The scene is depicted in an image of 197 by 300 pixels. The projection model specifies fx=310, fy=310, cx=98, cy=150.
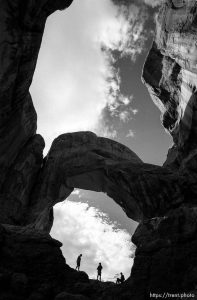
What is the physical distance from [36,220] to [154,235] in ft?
69.3

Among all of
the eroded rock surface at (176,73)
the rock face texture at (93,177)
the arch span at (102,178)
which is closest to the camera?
the rock face texture at (93,177)

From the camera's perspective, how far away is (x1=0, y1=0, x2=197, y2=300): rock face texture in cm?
2281

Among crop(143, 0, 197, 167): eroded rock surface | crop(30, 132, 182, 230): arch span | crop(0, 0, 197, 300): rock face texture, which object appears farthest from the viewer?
crop(143, 0, 197, 167): eroded rock surface

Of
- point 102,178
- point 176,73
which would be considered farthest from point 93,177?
point 176,73

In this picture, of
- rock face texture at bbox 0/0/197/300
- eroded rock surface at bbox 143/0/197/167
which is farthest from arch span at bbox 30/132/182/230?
eroded rock surface at bbox 143/0/197/167

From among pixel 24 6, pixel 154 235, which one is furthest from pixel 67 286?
pixel 24 6

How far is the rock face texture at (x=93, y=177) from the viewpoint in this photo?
22.8 m

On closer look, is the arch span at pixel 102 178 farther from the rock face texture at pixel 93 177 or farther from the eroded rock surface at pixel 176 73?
the eroded rock surface at pixel 176 73

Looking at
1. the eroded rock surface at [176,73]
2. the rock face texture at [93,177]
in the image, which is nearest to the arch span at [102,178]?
the rock face texture at [93,177]

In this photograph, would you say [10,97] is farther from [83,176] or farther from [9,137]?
[83,176]

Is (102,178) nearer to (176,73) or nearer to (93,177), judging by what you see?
(93,177)

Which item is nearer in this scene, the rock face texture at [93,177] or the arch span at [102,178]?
the rock face texture at [93,177]

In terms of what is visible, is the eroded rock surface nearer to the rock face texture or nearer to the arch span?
the rock face texture

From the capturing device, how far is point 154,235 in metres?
25.2
